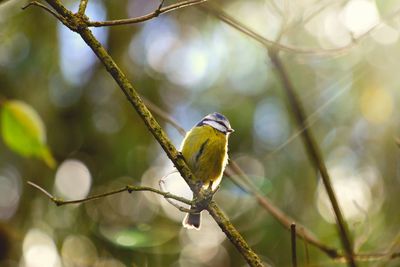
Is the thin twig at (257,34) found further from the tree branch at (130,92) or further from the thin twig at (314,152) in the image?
the tree branch at (130,92)

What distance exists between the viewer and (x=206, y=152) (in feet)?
7.64

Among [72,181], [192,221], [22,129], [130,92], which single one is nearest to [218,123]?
[192,221]

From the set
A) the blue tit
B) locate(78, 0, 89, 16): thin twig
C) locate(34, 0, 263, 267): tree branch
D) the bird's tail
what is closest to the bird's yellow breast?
the blue tit

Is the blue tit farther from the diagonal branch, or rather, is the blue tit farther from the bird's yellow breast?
the diagonal branch

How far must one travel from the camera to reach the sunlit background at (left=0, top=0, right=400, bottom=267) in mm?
3879

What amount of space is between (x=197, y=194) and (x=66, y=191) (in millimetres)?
3143

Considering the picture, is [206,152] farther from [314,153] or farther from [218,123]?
[314,153]

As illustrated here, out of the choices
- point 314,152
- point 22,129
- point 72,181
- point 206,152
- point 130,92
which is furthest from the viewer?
point 72,181

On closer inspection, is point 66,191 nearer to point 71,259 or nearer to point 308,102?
point 71,259

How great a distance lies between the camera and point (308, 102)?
387cm

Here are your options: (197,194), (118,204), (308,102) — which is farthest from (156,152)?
(197,194)

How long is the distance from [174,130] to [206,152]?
129 cm

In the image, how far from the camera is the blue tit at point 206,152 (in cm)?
225

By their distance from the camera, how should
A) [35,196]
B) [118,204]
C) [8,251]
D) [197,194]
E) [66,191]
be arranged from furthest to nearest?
[118,204]
[66,191]
[35,196]
[8,251]
[197,194]
